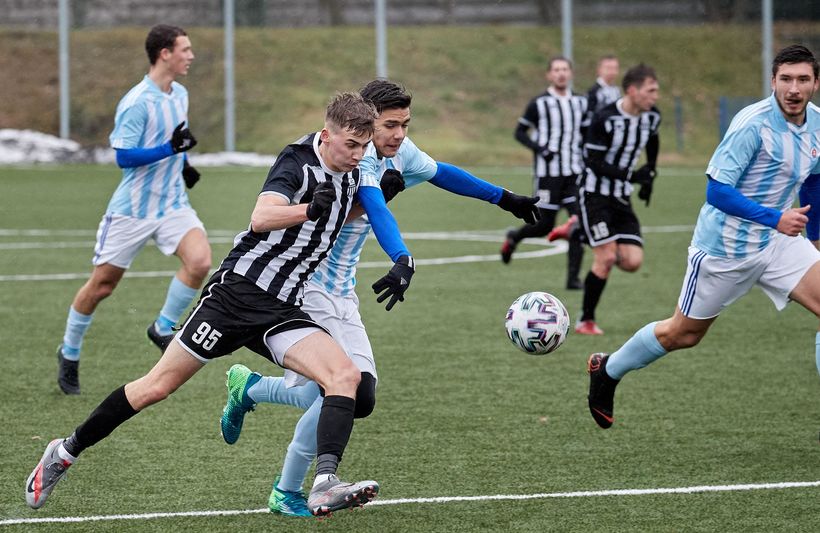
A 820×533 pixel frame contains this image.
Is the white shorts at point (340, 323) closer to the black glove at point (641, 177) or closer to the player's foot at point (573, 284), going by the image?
the black glove at point (641, 177)

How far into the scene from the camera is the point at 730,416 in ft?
23.5

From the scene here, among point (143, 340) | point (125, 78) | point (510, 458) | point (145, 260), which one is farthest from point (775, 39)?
point (510, 458)

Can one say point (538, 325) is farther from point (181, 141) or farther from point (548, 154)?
point (548, 154)

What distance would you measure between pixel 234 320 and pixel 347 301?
64 centimetres

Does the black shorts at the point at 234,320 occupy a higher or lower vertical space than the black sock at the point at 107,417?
higher

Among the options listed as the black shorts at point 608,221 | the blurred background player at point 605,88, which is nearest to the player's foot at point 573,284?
the black shorts at point 608,221

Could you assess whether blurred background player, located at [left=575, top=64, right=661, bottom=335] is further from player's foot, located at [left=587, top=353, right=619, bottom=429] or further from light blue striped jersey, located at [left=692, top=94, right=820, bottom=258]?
light blue striped jersey, located at [left=692, top=94, right=820, bottom=258]

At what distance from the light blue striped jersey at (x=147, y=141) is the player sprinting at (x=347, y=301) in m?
2.77

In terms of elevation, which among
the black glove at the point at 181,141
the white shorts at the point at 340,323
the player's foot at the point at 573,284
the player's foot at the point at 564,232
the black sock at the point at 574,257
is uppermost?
the black glove at the point at 181,141

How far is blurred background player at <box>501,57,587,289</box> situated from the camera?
12422mm

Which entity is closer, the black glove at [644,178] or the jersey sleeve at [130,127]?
the jersey sleeve at [130,127]

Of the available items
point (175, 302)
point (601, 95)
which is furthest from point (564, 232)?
point (175, 302)

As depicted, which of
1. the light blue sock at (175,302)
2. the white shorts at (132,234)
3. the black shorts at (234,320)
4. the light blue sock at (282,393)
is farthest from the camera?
the light blue sock at (175,302)

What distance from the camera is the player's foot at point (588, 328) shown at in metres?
9.90
